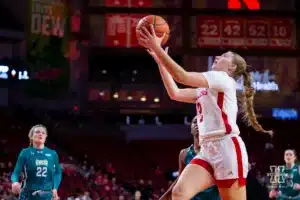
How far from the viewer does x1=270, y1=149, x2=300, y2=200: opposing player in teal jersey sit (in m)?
10.6

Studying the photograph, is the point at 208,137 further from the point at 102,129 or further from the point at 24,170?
the point at 102,129

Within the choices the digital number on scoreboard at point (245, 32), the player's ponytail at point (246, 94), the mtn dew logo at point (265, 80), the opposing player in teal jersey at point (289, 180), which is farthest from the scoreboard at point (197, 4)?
the player's ponytail at point (246, 94)

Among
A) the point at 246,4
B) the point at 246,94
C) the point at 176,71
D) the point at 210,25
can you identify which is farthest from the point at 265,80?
the point at 176,71

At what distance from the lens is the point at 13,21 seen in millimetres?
25109

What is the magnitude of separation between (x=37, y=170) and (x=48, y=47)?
46.5 feet

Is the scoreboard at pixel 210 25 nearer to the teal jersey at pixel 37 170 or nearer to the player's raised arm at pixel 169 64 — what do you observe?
the teal jersey at pixel 37 170

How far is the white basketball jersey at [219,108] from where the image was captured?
5.31 m

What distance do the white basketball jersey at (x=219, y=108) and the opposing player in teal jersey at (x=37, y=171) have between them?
3550 millimetres

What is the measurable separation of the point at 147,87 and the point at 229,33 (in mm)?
4412

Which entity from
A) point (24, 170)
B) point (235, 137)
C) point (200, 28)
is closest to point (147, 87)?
point (200, 28)

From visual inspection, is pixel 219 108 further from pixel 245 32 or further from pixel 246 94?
pixel 245 32

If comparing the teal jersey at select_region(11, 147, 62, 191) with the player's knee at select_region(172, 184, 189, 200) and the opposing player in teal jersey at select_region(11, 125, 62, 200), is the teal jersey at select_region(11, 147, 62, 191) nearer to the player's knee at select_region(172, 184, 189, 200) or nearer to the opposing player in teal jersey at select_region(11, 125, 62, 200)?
the opposing player in teal jersey at select_region(11, 125, 62, 200)

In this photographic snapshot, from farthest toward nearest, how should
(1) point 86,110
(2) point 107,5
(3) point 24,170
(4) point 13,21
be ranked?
(4) point 13,21
(1) point 86,110
(2) point 107,5
(3) point 24,170

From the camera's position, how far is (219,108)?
532 centimetres
